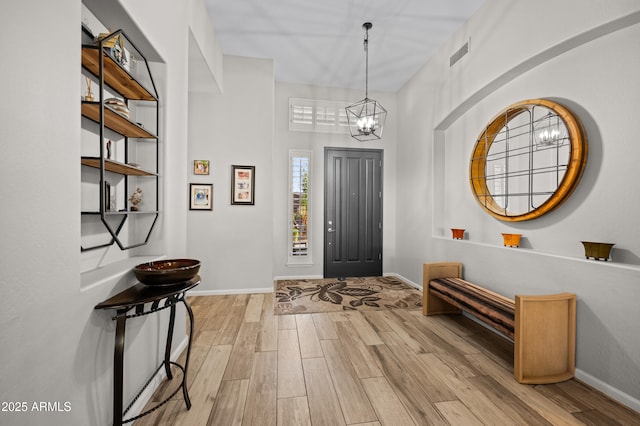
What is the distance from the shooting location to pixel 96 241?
1.73 metres

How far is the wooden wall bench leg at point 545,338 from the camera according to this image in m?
2.14

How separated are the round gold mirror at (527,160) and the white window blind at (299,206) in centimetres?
276

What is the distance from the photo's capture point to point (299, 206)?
5.23 m

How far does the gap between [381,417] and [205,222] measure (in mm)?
3448

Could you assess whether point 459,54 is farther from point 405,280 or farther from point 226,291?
point 226,291

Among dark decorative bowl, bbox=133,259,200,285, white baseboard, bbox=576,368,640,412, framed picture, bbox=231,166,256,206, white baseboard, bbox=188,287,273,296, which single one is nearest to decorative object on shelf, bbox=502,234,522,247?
white baseboard, bbox=576,368,640,412

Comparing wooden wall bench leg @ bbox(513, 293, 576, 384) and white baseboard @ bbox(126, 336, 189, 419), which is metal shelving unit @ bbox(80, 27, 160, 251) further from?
wooden wall bench leg @ bbox(513, 293, 576, 384)

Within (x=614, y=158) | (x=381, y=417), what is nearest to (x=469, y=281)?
(x=614, y=158)

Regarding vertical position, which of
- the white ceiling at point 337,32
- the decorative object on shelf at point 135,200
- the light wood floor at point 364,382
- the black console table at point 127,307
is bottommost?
the light wood floor at point 364,382

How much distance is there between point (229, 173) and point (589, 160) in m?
4.06

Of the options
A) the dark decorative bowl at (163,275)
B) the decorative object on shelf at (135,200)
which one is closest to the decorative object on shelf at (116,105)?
the decorative object on shelf at (135,200)

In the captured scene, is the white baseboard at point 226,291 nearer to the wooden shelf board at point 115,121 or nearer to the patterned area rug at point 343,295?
the patterned area rug at point 343,295

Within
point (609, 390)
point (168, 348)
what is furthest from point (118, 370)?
point (609, 390)

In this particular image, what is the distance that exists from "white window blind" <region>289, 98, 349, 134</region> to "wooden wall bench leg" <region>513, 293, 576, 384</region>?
4.11 metres
